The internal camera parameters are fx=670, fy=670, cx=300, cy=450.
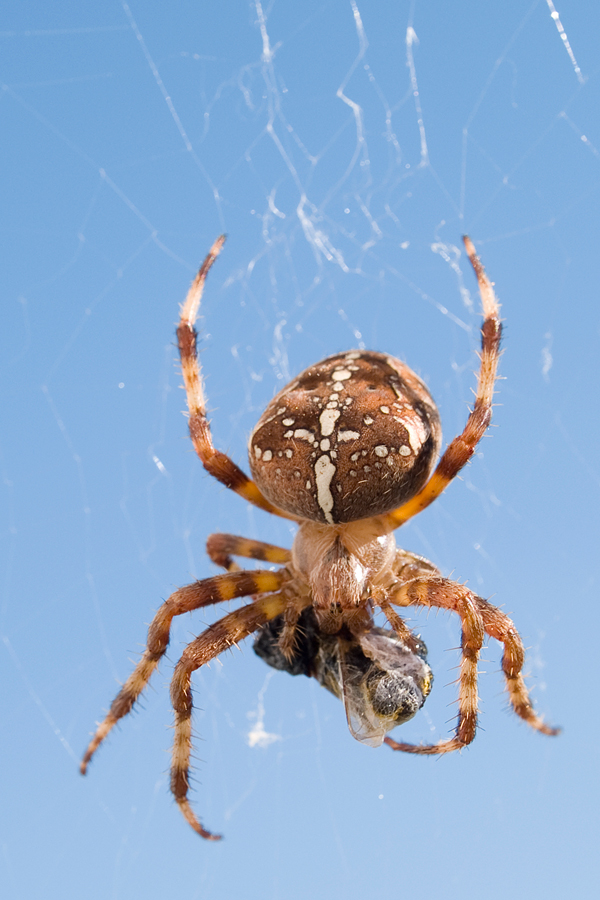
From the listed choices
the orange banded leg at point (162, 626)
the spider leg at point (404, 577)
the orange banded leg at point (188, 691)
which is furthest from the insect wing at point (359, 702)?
the orange banded leg at point (162, 626)

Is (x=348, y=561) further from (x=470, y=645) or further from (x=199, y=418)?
(x=199, y=418)

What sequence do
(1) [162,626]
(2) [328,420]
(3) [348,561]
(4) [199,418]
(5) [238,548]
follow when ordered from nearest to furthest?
1. (2) [328,420]
2. (1) [162,626]
3. (3) [348,561]
4. (4) [199,418]
5. (5) [238,548]

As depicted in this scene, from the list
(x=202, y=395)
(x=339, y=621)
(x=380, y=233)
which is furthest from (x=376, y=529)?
(x=380, y=233)

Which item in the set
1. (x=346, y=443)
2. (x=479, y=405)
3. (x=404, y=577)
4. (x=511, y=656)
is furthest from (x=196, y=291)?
(x=511, y=656)

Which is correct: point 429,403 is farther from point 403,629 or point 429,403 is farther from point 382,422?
point 403,629

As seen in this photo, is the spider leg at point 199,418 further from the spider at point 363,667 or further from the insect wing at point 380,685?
the insect wing at point 380,685
